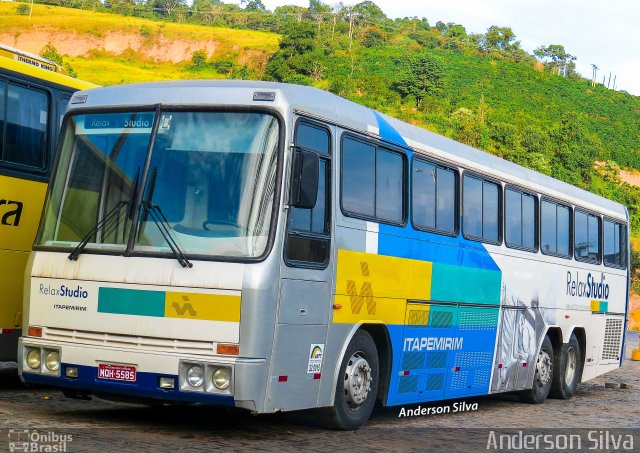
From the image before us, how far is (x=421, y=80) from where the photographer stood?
113 m

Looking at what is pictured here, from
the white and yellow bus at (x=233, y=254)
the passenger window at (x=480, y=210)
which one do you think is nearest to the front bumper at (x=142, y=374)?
the white and yellow bus at (x=233, y=254)

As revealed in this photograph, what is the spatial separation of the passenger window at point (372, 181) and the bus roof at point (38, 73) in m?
4.30

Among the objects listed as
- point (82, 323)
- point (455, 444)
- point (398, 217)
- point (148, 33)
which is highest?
point (148, 33)

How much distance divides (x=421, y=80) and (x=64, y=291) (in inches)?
4132

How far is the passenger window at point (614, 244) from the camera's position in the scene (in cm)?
1922

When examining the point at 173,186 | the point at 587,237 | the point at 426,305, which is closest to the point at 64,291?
the point at 173,186

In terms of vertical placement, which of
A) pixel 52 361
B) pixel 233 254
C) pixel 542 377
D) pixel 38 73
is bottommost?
pixel 542 377

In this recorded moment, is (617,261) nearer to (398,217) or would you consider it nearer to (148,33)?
(398,217)

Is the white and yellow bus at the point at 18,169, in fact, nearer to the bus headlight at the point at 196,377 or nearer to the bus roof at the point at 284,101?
the bus roof at the point at 284,101

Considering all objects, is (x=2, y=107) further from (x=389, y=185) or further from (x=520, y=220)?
(x=520, y=220)

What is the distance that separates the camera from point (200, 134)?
9.64 m

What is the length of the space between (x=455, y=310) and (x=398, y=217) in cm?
200

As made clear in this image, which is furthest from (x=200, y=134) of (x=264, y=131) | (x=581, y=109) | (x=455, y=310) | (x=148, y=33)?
(x=148, y=33)

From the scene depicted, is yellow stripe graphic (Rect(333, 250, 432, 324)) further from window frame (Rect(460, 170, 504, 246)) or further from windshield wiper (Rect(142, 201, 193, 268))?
windshield wiper (Rect(142, 201, 193, 268))
